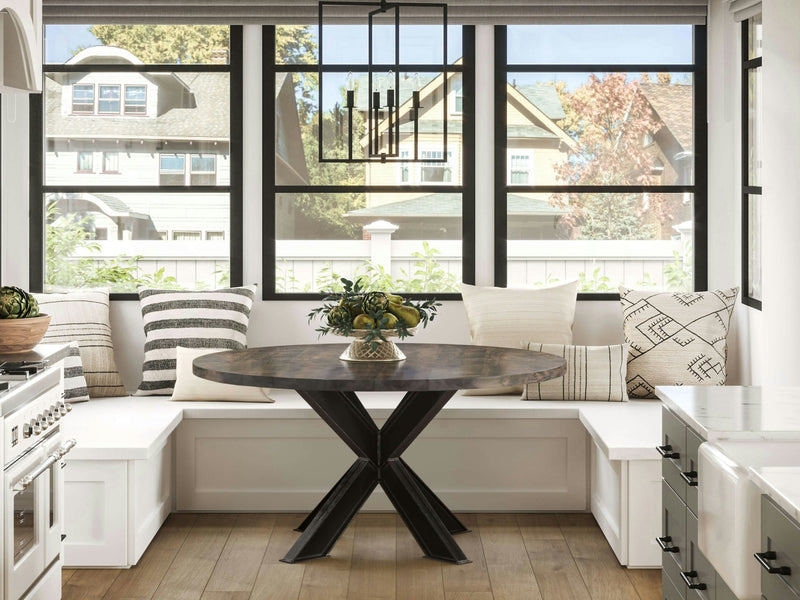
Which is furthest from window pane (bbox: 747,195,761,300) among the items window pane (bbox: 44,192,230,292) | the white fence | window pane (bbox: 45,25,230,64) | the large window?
window pane (bbox: 45,25,230,64)

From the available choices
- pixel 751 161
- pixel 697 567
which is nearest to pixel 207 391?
pixel 697 567

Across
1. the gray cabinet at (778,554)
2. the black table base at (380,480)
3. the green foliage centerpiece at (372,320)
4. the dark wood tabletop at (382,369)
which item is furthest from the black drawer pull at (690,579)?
the green foliage centerpiece at (372,320)

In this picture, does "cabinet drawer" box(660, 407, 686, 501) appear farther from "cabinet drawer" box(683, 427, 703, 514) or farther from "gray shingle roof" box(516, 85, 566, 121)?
"gray shingle roof" box(516, 85, 566, 121)

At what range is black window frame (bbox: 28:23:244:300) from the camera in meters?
5.05

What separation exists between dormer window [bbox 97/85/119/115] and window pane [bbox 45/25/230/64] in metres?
0.14

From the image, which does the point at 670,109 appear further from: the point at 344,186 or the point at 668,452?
the point at 668,452

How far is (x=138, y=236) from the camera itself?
5141 millimetres

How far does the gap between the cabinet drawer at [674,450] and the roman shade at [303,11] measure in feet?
9.12

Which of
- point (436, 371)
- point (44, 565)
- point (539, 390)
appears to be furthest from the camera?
point (539, 390)

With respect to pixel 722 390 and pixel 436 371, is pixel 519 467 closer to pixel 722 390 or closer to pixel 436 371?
pixel 436 371

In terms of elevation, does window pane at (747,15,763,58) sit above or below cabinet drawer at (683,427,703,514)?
above

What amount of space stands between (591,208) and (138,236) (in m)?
2.38

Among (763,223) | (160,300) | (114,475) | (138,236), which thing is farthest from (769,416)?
(138,236)

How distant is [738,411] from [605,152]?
9.41 feet
